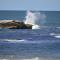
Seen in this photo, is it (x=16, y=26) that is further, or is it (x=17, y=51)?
(x=16, y=26)

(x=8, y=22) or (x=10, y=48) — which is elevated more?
(x=8, y=22)

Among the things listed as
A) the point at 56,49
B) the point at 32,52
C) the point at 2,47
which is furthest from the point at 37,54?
the point at 2,47

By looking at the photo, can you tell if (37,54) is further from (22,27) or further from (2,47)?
(22,27)

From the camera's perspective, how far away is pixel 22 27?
62938 mm

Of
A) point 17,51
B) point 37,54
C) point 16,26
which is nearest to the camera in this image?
point 37,54

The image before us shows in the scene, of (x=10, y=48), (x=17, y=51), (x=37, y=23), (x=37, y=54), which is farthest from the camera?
(x=37, y=23)

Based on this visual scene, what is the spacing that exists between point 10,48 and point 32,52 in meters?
3.43

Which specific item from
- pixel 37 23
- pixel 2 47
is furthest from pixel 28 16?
pixel 2 47

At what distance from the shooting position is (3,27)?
64.4 metres

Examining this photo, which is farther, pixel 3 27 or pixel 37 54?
pixel 3 27

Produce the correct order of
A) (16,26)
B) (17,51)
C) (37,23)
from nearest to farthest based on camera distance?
(17,51) < (16,26) < (37,23)

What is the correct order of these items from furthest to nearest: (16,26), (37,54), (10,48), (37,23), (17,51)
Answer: (37,23)
(16,26)
(10,48)
(17,51)
(37,54)

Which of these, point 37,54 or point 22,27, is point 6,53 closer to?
point 37,54

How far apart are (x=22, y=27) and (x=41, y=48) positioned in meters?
30.8
